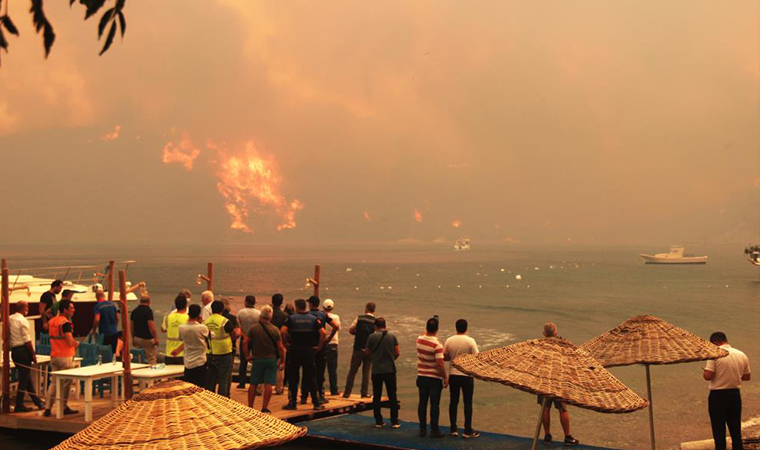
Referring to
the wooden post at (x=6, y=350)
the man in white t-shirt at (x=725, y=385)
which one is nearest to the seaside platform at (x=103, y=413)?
the wooden post at (x=6, y=350)

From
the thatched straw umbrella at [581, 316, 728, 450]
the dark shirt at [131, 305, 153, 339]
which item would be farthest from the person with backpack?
the thatched straw umbrella at [581, 316, 728, 450]

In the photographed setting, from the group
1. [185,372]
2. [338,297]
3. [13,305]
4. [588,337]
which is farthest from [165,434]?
[338,297]

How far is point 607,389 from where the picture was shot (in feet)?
27.8

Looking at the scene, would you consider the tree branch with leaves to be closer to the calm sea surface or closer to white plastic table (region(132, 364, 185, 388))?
white plastic table (region(132, 364, 185, 388))

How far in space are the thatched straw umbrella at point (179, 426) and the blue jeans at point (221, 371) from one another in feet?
23.6

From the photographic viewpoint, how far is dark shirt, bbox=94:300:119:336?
55.0 feet

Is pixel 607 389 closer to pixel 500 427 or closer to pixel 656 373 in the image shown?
pixel 500 427

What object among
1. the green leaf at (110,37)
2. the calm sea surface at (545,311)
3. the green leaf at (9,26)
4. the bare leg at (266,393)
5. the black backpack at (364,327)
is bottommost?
the calm sea surface at (545,311)

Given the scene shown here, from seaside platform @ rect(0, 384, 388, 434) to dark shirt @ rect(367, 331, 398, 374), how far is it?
1670mm

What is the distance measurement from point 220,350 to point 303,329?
154 centimetres

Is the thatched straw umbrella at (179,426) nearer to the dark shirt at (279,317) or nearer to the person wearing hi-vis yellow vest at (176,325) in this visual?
the person wearing hi-vis yellow vest at (176,325)

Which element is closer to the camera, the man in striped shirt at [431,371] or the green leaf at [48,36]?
the green leaf at [48,36]

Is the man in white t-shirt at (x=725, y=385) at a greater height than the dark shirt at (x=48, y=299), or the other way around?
the dark shirt at (x=48, y=299)

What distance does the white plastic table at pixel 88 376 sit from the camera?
1347cm
